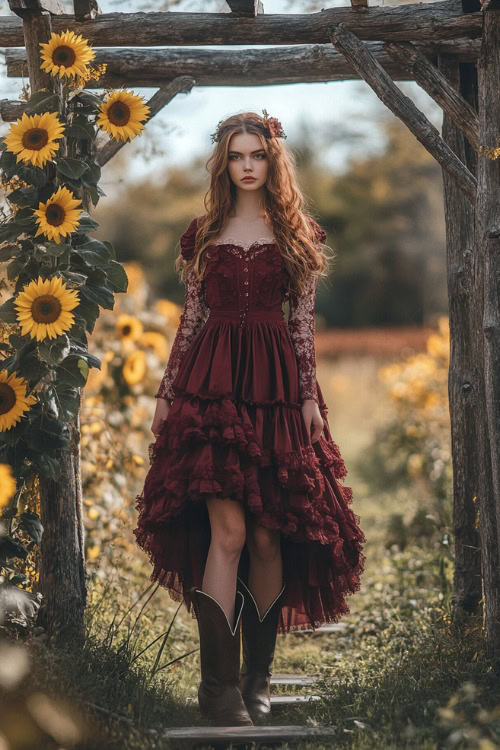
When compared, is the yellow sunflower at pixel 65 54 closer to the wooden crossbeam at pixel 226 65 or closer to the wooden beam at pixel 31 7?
the wooden beam at pixel 31 7

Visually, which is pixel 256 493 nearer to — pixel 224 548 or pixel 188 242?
pixel 224 548

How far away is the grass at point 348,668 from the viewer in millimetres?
2643

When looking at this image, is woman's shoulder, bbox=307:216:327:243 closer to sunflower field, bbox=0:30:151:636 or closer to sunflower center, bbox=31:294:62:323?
sunflower field, bbox=0:30:151:636

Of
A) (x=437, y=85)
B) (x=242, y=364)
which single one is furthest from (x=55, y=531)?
(x=437, y=85)

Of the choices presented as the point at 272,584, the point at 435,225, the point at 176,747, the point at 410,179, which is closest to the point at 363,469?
the point at 272,584

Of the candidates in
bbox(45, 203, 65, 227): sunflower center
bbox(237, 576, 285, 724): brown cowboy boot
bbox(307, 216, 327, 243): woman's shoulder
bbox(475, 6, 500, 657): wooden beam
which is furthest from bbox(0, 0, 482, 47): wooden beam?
bbox(237, 576, 285, 724): brown cowboy boot

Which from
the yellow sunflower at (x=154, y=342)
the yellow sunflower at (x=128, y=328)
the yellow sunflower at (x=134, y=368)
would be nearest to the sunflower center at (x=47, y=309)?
the yellow sunflower at (x=134, y=368)

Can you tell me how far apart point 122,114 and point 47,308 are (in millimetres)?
786

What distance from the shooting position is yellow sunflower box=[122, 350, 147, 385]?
5.38 m

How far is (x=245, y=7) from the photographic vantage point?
3.46m

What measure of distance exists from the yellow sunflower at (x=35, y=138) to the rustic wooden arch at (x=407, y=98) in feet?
1.09

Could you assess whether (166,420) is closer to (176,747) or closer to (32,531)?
(32,531)

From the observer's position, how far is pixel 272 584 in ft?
10.9

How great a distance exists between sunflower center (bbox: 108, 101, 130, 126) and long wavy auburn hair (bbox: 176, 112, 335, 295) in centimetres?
35
